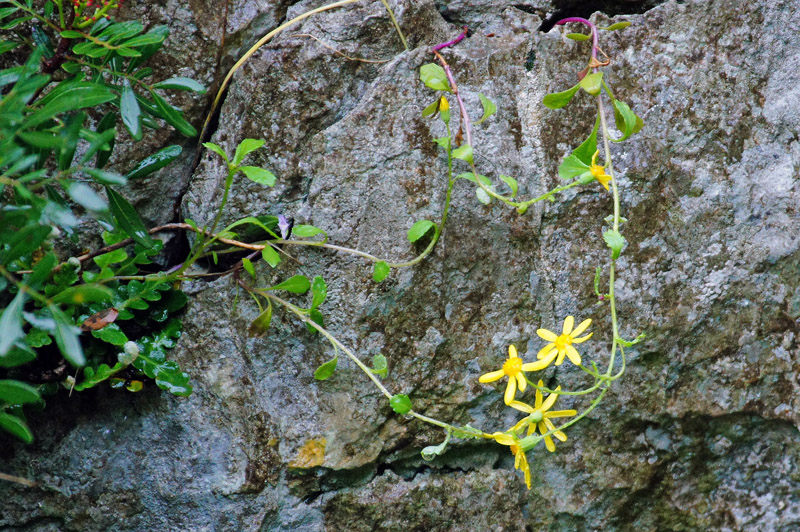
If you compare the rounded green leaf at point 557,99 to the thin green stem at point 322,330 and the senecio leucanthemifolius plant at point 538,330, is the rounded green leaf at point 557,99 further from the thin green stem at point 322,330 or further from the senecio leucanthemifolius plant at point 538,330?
the thin green stem at point 322,330

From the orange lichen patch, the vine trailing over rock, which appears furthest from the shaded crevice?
the orange lichen patch

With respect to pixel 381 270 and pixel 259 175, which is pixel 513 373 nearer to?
pixel 381 270

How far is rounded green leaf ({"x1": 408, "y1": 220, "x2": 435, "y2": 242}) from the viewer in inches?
53.9

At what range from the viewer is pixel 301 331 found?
1478mm

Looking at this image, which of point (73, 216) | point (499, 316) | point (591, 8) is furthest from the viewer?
point (591, 8)

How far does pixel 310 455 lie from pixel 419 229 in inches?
21.7

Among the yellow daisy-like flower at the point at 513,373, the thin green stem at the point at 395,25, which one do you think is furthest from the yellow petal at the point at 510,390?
the thin green stem at the point at 395,25

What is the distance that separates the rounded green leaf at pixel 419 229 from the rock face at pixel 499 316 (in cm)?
9

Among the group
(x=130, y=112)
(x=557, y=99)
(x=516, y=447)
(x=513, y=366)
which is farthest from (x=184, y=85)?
(x=516, y=447)

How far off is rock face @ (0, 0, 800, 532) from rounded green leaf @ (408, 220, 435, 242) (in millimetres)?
91

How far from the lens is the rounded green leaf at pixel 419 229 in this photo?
137 cm

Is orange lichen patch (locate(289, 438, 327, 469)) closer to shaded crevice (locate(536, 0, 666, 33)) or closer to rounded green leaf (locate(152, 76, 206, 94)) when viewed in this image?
rounded green leaf (locate(152, 76, 206, 94))

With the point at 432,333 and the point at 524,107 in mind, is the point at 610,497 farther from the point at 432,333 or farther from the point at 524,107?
the point at 524,107

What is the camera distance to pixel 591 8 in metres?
1.63
